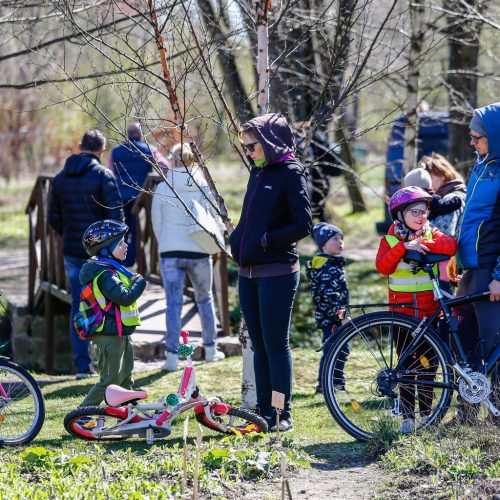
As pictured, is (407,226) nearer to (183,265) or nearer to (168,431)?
(168,431)

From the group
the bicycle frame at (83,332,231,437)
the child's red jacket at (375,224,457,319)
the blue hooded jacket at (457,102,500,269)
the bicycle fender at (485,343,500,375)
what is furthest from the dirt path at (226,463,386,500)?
the blue hooded jacket at (457,102,500,269)

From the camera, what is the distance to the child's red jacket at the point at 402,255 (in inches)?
224

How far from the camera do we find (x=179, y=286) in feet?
27.9

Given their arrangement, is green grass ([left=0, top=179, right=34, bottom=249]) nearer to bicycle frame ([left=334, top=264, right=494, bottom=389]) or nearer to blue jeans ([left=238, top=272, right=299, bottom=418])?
blue jeans ([left=238, top=272, right=299, bottom=418])

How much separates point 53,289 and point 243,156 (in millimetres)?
5147

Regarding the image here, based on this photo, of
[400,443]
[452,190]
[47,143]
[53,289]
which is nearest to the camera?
[400,443]

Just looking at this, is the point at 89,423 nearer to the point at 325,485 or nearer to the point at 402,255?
the point at 325,485

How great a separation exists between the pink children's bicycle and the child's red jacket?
1.07 m

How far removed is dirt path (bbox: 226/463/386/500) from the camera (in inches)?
186

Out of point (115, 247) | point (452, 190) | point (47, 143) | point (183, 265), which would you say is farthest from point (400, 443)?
point (47, 143)

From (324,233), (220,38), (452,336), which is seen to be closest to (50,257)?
(324,233)

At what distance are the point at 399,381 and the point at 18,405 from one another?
86.7 inches

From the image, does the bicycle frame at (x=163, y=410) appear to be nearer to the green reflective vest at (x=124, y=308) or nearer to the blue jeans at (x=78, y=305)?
the green reflective vest at (x=124, y=308)

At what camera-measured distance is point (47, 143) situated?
31.0 metres
